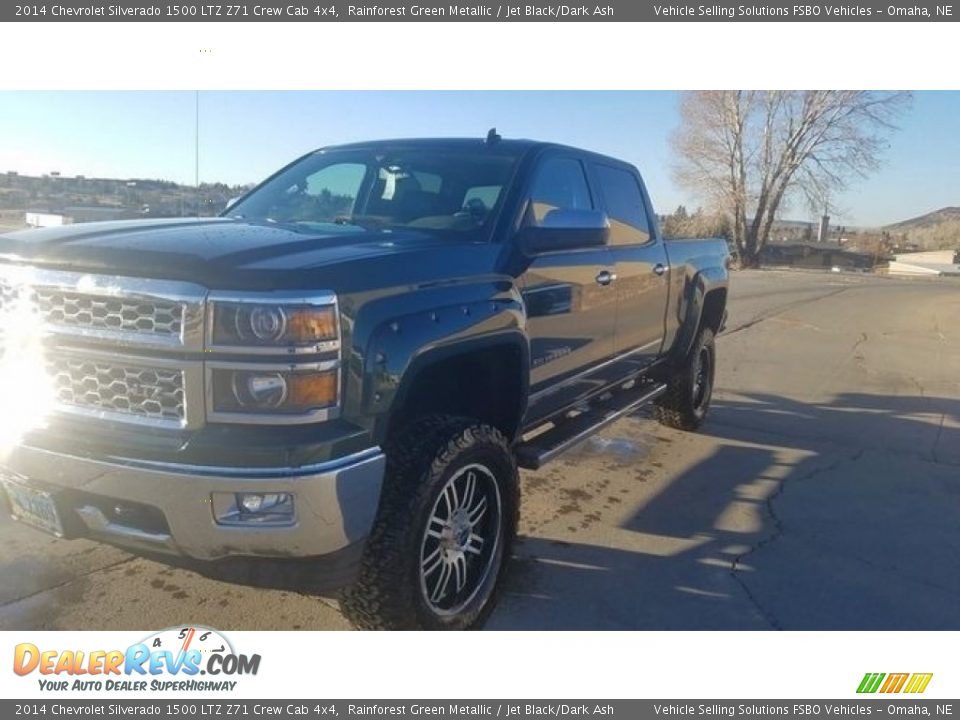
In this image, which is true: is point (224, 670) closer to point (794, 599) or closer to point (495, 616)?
point (495, 616)

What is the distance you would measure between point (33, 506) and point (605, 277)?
301cm

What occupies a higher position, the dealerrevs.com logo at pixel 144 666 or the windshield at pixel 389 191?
the windshield at pixel 389 191

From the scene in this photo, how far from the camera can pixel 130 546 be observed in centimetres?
257

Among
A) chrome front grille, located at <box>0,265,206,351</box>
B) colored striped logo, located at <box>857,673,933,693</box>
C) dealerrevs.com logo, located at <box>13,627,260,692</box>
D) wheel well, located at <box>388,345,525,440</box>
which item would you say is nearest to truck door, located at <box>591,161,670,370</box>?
wheel well, located at <box>388,345,525,440</box>

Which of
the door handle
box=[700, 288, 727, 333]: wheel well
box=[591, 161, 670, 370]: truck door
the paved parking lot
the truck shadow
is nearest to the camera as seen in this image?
the paved parking lot

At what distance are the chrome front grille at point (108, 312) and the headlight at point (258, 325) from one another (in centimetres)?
14

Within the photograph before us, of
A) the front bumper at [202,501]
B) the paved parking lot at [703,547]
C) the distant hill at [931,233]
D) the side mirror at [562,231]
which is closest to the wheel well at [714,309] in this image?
the paved parking lot at [703,547]

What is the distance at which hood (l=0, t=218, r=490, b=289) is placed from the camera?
2479 mm

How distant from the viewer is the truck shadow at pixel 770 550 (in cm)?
342

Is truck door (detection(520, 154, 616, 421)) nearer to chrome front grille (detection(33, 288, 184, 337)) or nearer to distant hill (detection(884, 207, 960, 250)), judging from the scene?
chrome front grille (detection(33, 288, 184, 337))

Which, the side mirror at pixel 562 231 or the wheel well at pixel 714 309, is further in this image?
the wheel well at pixel 714 309

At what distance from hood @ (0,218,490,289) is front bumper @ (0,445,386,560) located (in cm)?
60

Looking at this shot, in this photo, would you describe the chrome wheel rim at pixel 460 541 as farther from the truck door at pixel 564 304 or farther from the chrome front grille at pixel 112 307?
the chrome front grille at pixel 112 307
